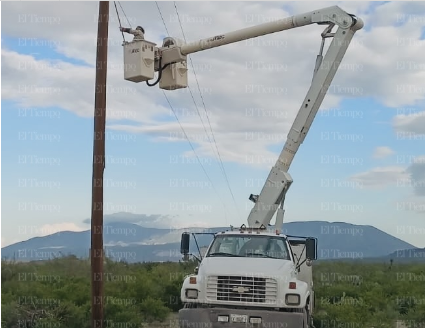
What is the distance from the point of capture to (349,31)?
14891 mm

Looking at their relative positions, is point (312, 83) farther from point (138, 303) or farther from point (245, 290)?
point (138, 303)

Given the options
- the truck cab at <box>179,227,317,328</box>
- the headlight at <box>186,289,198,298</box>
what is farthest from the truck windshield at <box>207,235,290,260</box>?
the headlight at <box>186,289,198,298</box>

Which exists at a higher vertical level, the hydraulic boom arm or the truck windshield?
the hydraulic boom arm

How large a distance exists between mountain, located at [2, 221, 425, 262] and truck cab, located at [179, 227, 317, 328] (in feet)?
4.34

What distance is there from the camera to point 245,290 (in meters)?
12.3

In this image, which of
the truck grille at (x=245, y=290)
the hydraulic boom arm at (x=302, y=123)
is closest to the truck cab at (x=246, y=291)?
the truck grille at (x=245, y=290)

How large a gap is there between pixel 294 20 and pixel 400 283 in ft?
44.7

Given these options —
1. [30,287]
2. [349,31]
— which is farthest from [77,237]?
[349,31]

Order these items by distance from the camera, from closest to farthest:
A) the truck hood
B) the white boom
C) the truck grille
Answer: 1. the truck grille
2. the truck hood
3. the white boom

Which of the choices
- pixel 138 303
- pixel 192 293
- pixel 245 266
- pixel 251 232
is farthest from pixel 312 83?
pixel 138 303

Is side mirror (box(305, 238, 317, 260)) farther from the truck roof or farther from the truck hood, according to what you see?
the truck roof

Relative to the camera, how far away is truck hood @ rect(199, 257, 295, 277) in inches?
490

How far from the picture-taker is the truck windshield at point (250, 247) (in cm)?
1354

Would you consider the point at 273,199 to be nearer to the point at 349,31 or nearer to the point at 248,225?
the point at 248,225
